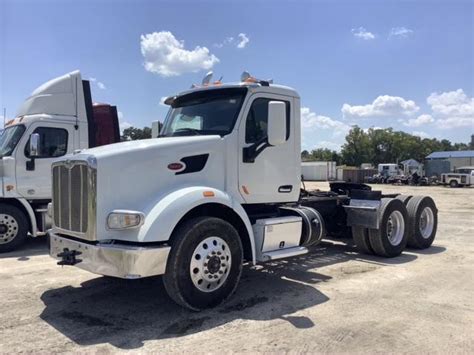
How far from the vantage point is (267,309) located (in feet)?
17.6

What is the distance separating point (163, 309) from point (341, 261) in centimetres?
402

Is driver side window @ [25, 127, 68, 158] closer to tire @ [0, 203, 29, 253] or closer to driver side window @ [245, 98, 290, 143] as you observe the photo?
tire @ [0, 203, 29, 253]

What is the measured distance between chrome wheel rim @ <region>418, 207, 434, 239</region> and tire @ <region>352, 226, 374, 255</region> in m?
1.93

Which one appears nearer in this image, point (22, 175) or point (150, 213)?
point (150, 213)

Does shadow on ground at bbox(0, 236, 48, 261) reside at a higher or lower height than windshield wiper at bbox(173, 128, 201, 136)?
lower

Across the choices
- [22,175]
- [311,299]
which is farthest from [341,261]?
[22,175]

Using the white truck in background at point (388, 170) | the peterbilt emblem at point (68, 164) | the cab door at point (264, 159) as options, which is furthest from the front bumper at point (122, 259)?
the white truck in background at point (388, 170)

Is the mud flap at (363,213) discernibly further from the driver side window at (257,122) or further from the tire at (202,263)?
the tire at (202,263)

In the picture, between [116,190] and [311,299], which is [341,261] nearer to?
[311,299]

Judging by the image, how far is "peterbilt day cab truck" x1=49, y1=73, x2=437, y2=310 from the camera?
4871 millimetres

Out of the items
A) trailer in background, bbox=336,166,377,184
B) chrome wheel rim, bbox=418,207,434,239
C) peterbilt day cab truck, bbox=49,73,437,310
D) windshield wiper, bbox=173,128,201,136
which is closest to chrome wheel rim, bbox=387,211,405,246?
chrome wheel rim, bbox=418,207,434,239

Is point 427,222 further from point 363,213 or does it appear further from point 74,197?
point 74,197

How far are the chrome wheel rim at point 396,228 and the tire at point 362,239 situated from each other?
0.60 meters

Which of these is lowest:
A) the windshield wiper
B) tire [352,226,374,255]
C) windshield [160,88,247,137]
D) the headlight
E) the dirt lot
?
the dirt lot
